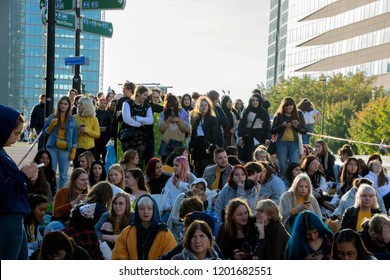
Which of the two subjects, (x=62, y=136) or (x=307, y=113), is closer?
(x=62, y=136)

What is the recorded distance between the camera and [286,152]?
14.6m

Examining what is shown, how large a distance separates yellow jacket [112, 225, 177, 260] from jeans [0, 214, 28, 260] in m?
1.78

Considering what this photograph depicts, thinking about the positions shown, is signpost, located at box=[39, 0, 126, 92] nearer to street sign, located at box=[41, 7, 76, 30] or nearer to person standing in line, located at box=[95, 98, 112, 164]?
street sign, located at box=[41, 7, 76, 30]

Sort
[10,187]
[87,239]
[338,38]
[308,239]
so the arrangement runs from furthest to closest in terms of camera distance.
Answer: [338,38], [87,239], [308,239], [10,187]

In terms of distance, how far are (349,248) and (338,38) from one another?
10145cm

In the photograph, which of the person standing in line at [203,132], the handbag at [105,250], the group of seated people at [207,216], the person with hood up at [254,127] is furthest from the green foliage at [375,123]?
the handbag at [105,250]

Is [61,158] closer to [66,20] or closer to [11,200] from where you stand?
[66,20]

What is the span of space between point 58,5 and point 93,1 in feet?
3.62

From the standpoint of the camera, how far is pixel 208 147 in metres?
14.6

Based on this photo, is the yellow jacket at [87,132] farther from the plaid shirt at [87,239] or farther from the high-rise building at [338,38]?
the high-rise building at [338,38]

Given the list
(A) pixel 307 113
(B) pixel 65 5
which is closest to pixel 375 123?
(A) pixel 307 113

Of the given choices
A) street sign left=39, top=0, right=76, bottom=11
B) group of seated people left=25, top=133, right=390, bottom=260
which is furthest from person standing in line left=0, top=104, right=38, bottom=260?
street sign left=39, top=0, right=76, bottom=11

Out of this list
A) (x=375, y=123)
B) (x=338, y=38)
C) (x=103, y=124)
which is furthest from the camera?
(x=338, y=38)
